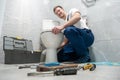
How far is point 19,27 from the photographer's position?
2.55 meters

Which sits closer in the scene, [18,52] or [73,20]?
[73,20]

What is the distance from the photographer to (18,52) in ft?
7.32

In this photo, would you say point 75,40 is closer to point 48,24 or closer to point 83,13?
point 83,13

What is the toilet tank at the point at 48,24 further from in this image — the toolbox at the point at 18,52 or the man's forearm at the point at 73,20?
the man's forearm at the point at 73,20

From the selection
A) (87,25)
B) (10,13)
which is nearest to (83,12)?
(87,25)

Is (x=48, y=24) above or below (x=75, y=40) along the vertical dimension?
above

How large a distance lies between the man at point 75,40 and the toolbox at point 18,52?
0.42 m

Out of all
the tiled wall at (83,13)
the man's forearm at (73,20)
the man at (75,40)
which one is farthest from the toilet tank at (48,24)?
the man's forearm at (73,20)

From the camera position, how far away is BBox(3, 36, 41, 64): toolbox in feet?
7.00

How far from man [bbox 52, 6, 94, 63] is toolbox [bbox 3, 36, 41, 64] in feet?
1.39

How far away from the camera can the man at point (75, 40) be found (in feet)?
6.23

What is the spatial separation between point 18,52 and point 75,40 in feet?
2.60

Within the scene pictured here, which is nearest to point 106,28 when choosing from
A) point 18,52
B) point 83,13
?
point 83,13

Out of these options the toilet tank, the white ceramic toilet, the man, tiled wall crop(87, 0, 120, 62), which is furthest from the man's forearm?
the toilet tank
